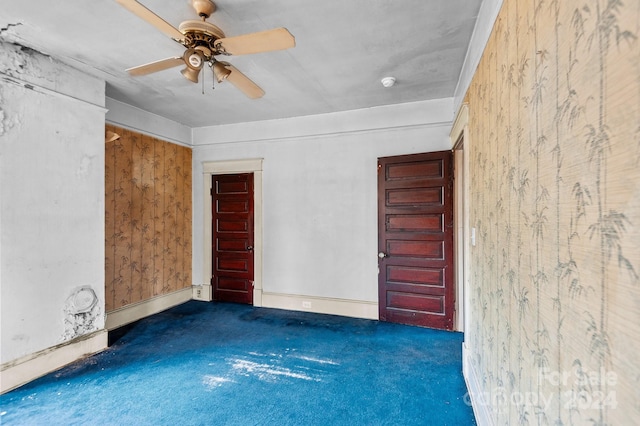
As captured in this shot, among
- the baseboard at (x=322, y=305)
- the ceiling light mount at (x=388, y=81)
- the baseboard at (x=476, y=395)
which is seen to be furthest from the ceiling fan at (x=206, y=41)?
the baseboard at (x=322, y=305)

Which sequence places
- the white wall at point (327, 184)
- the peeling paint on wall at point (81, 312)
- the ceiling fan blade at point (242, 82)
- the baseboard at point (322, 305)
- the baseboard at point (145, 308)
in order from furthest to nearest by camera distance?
the baseboard at point (322, 305), the white wall at point (327, 184), the baseboard at point (145, 308), the peeling paint on wall at point (81, 312), the ceiling fan blade at point (242, 82)

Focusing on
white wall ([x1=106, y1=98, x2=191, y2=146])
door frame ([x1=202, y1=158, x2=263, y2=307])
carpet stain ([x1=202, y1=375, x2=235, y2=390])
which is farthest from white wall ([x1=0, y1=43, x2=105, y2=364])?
door frame ([x1=202, y1=158, x2=263, y2=307])

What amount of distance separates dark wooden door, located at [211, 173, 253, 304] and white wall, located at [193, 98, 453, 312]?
0.29 m

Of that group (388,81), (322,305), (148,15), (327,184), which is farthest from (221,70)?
(322,305)

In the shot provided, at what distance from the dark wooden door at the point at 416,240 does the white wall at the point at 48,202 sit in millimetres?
3284

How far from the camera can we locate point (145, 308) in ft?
13.8

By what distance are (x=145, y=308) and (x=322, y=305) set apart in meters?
2.48

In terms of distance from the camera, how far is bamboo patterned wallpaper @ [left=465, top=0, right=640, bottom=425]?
635 millimetres

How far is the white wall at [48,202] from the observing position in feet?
8.22

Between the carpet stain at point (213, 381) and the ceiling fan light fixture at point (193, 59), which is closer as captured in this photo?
the ceiling fan light fixture at point (193, 59)

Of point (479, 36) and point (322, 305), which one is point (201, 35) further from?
point (322, 305)

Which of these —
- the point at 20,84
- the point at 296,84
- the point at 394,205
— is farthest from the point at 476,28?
the point at 20,84

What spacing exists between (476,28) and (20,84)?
3.76m

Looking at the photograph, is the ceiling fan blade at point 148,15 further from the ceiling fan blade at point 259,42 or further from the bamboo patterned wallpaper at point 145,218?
the bamboo patterned wallpaper at point 145,218
